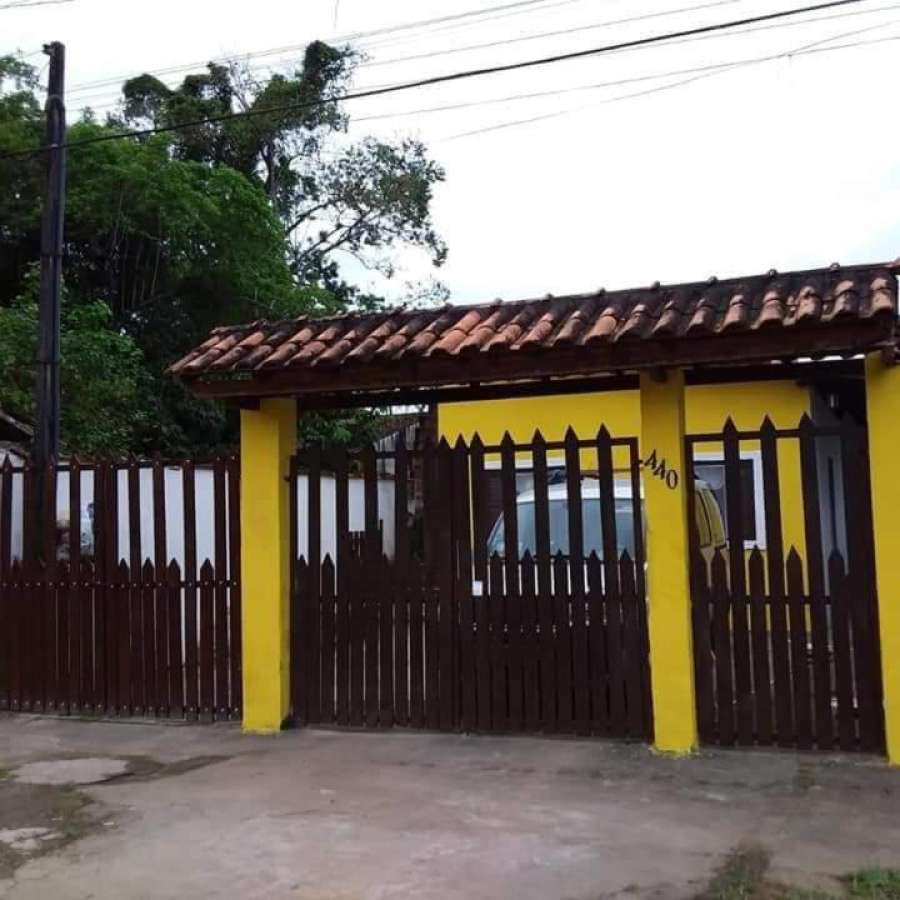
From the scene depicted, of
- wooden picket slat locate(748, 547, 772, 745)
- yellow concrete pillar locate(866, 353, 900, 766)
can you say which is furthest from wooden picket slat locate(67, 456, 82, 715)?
yellow concrete pillar locate(866, 353, 900, 766)

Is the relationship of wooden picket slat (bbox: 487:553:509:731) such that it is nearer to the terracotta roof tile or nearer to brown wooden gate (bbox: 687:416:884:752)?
brown wooden gate (bbox: 687:416:884:752)

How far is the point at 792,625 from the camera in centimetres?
636

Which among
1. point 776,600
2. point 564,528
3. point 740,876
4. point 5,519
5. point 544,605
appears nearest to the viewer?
point 740,876

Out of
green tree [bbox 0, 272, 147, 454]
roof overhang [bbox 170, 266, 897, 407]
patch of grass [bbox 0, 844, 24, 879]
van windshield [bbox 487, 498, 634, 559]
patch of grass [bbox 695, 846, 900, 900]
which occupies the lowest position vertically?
patch of grass [bbox 695, 846, 900, 900]

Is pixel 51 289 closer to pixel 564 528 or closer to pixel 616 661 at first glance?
pixel 564 528

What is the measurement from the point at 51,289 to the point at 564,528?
17.0 ft

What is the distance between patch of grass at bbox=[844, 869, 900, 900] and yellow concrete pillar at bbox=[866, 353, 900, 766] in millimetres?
1861

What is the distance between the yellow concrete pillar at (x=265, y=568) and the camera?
7.52 meters

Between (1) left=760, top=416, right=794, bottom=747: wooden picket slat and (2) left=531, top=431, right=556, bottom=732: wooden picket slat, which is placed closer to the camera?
(1) left=760, top=416, right=794, bottom=747: wooden picket slat

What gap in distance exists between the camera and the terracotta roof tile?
6.15 meters

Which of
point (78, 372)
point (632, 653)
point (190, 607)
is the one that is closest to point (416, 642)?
point (632, 653)

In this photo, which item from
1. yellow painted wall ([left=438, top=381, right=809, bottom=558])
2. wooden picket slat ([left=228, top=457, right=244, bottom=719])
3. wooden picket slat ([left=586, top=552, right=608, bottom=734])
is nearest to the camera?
wooden picket slat ([left=586, top=552, right=608, bottom=734])

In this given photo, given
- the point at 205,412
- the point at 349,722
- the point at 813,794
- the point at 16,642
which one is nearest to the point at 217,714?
the point at 349,722

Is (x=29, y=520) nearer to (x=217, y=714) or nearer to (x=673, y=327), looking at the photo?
(x=217, y=714)
